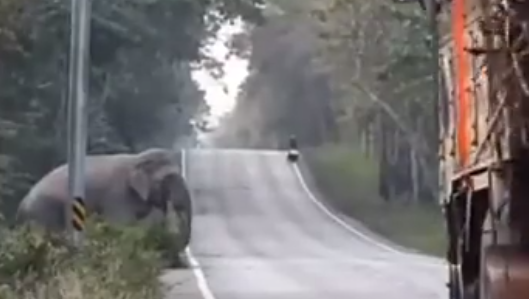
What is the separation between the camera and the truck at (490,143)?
819cm

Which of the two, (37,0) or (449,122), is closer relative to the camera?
(449,122)

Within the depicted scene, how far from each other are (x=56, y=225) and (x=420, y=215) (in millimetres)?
24281

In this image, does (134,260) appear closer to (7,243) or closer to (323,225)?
(7,243)

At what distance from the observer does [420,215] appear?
190 feet

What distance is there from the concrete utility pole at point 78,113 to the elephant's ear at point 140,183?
10201 millimetres

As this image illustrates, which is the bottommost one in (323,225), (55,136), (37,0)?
(323,225)

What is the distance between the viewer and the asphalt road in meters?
29.0

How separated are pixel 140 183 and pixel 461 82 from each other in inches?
1013

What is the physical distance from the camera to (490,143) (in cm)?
899

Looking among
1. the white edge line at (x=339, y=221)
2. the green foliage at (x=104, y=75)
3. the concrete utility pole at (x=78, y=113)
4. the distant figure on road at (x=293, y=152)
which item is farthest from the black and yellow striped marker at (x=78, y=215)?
the distant figure on road at (x=293, y=152)

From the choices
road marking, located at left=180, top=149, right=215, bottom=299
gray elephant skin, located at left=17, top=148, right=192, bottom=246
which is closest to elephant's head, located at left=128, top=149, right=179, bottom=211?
gray elephant skin, located at left=17, top=148, right=192, bottom=246

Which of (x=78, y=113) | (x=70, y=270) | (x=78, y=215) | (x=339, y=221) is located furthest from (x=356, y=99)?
(x=70, y=270)

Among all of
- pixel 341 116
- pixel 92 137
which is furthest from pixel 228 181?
pixel 92 137

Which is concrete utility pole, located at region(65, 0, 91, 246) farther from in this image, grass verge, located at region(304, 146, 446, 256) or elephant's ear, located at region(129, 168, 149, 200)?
grass verge, located at region(304, 146, 446, 256)
